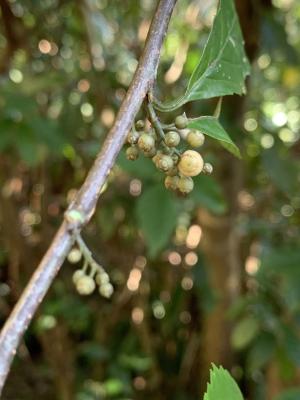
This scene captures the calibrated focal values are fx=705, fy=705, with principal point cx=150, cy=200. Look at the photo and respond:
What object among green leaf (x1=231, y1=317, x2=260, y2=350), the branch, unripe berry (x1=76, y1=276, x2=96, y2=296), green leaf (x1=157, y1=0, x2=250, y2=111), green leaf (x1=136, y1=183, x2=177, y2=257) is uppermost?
green leaf (x1=157, y1=0, x2=250, y2=111)

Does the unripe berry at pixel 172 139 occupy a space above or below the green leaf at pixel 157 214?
above

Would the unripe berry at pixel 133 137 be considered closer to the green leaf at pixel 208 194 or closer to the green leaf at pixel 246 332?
the green leaf at pixel 208 194

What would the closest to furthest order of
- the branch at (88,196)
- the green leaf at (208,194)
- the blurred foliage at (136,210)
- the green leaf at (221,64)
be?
1. the branch at (88,196)
2. the green leaf at (221,64)
3. the green leaf at (208,194)
4. the blurred foliage at (136,210)

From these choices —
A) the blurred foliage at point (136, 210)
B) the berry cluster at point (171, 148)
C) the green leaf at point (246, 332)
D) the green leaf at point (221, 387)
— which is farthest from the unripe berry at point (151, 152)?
the green leaf at point (246, 332)

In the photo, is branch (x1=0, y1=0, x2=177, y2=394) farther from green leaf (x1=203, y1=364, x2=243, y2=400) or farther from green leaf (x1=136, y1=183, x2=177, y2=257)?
green leaf (x1=136, y1=183, x2=177, y2=257)

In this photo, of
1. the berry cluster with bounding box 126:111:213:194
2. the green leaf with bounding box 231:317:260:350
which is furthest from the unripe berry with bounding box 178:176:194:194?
the green leaf with bounding box 231:317:260:350

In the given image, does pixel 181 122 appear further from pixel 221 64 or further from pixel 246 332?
pixel 246 332
